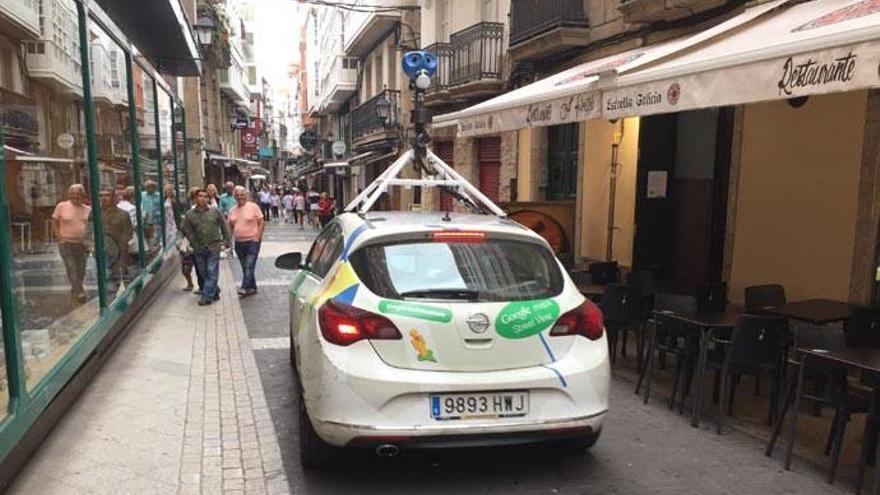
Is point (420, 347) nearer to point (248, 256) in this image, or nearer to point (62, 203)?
point (62, 203)

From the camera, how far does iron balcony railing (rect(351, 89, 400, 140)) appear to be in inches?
904

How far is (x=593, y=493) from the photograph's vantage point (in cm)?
391

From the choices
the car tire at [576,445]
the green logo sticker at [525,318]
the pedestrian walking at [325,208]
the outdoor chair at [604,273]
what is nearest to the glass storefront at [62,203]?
the green logo sticker at [525,318]

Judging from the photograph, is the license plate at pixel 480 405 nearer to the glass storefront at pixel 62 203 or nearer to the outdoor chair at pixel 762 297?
the glass storefront at pixel 62 203

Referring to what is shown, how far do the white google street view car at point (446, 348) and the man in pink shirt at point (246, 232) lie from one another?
670cm

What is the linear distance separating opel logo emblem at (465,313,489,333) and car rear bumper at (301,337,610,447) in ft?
0.79

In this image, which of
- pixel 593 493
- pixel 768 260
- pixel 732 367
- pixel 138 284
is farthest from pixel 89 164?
pixel 768 260

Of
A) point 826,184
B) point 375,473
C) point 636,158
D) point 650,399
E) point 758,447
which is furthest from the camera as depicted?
point 636,158

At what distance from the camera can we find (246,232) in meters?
10.4

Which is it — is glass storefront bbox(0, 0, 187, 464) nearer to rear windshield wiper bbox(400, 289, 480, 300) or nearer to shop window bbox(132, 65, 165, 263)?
shop window bbox(132, 65, 165, 263)

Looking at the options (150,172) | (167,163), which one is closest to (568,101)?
(150,172)

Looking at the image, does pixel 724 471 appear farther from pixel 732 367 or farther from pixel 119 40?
pixel 119 40

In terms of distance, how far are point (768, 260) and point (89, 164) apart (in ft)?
23.8

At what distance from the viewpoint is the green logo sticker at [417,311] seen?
3.61 meters
